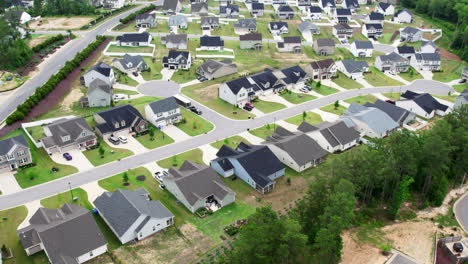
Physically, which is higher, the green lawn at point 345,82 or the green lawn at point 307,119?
the green lawn at point 345,82

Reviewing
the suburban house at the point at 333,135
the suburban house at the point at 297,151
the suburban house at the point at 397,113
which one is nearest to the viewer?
the suburban house at the point at 297,151

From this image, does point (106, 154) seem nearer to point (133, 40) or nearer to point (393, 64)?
point (133, 40)

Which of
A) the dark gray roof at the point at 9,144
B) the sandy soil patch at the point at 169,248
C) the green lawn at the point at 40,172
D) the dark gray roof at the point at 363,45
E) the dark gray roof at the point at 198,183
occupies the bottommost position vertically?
the sandy soil patch at the point at 169,248

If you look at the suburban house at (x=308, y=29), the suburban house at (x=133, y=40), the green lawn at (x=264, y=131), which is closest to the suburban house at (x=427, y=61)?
the suburban house at (x=308, y=29)

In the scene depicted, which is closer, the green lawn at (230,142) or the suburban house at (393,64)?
the green lawn at (230,142)

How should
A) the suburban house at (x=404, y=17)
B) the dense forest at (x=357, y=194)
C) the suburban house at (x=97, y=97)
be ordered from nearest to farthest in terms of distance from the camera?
1. the dense forest at (x=357, y=194)
2. the suburban house at (x=97, y=97)
3. the suburban house at (x=404, y=17)

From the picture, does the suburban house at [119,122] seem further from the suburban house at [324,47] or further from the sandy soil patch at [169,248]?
the suburban house at [324,47]

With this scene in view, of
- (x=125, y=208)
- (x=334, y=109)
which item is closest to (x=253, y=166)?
(x=125, y=208)
